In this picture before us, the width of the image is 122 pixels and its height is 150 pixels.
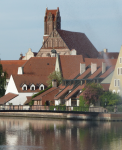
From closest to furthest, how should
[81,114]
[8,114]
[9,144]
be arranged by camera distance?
[9,144] → [81,114] → [8,114]

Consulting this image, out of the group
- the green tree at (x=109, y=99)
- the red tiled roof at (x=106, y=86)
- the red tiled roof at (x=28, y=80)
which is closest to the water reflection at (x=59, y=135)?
the green tree at (x=109, y=99)

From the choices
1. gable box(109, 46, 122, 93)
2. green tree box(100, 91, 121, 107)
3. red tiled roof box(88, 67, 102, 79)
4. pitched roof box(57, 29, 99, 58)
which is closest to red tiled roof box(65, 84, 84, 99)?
red tiled roof box(88, 67, 102, 79)

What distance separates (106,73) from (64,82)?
1525cm

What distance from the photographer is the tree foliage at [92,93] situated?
97.2 meters

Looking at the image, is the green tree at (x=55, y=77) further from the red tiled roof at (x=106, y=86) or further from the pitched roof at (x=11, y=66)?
the pitched roof at (x=11, y=66)

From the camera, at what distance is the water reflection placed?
199ft

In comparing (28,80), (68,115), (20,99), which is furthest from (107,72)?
(28,80)

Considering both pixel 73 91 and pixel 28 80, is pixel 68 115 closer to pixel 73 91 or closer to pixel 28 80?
pixel 73 91

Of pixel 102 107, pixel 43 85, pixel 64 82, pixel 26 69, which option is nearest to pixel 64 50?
pixel 26 69

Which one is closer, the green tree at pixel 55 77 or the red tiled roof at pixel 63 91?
the red tiled roof at pixel 63 91

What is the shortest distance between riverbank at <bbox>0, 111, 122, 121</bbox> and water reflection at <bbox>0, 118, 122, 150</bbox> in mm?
2358

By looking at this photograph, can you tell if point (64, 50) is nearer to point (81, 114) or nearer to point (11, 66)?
point (11, 66)

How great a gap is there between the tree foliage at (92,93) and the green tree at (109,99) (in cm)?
181

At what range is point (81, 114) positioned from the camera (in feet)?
298
